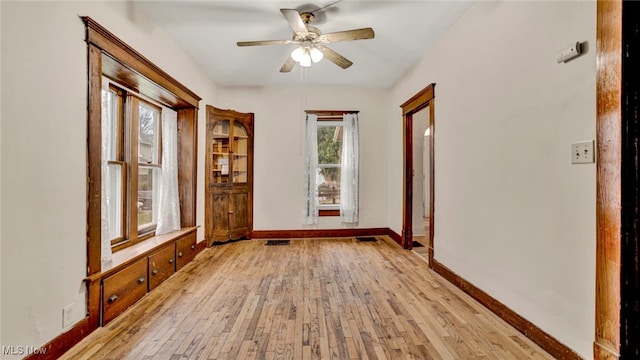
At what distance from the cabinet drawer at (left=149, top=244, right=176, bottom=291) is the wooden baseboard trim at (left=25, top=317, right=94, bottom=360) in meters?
0.81

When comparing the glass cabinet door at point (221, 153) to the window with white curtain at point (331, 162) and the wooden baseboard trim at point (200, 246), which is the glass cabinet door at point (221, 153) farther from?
the window with white curtain at point (331, 162)

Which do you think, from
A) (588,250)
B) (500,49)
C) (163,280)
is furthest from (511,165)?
(163,280)

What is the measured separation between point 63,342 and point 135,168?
176cm

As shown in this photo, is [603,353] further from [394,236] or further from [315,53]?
[394,236]

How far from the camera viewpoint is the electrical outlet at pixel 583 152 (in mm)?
1576

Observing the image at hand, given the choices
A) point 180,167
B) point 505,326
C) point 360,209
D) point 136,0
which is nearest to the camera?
point 505,326

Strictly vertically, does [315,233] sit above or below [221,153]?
below

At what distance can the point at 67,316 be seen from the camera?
189cm

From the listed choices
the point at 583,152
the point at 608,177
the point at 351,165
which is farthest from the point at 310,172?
the point at 608,177

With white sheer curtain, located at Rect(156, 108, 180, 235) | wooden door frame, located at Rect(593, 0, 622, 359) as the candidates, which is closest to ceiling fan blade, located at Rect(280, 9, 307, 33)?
wooden door frame, located at Rect(593, 0, 622, 359)

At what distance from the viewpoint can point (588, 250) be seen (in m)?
1.61

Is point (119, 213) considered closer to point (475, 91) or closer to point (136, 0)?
point (136, 0)

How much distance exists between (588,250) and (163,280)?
351 cm

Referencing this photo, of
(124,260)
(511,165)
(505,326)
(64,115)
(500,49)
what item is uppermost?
(500,49)
